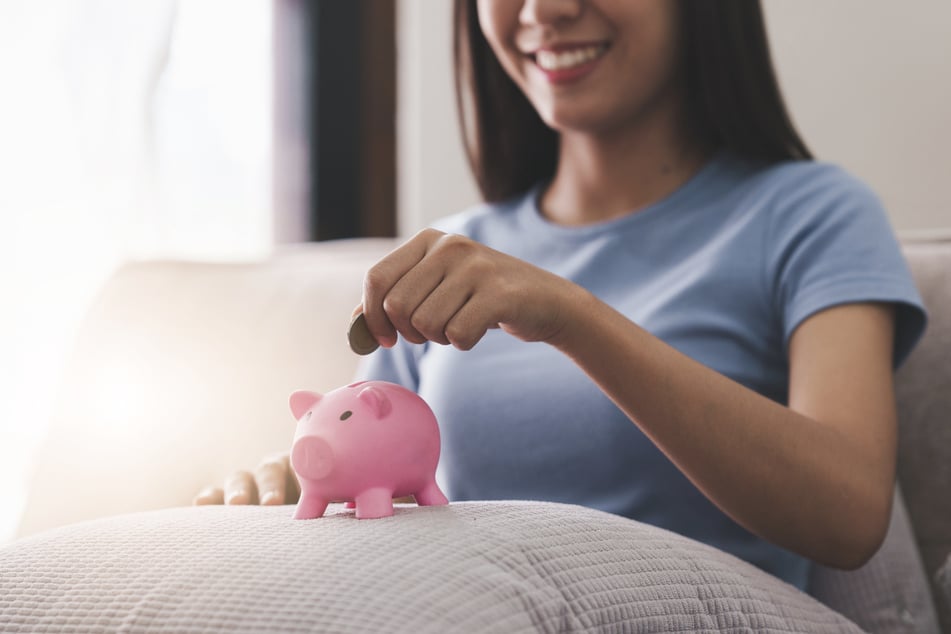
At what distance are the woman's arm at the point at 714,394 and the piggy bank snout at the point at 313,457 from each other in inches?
3.0

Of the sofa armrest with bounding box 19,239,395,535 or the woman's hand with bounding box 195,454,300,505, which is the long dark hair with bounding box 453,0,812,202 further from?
the woman's hand with bounding box 195,454,300,505

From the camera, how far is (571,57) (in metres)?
1.03

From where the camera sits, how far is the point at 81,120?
60.6 inches

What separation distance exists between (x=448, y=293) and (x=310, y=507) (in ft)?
0.51

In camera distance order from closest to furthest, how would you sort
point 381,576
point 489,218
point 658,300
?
point 381,576
point 658,300
point 489,218

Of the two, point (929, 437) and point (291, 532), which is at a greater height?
point (291, 532)

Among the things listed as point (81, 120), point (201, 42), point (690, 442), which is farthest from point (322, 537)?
A: point (201, 42)

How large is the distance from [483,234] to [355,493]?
2.00ft

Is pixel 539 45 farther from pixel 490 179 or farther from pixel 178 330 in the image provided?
pixel 178 330

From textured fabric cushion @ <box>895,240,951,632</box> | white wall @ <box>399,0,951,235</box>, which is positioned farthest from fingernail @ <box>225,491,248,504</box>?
white wall @ <box>399,0,951,235</box>

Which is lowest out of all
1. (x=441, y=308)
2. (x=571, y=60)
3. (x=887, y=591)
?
(x=887, y=591)

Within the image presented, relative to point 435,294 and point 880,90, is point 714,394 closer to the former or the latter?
point 435,294

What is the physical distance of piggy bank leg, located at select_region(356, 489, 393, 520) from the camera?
0.60 meters

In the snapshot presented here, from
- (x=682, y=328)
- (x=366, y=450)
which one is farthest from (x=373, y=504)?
(x=682, y=328)
